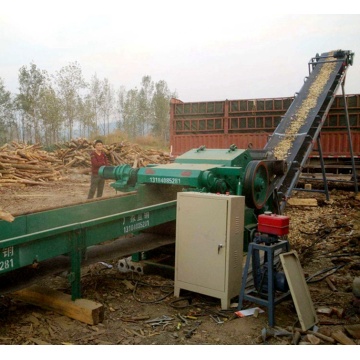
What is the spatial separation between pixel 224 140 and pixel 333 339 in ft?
23.3

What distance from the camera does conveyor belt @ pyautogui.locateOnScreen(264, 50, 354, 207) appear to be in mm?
6059

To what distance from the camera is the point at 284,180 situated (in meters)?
5.96

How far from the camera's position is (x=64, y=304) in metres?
3.16

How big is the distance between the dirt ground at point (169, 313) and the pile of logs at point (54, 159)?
6.80 meters

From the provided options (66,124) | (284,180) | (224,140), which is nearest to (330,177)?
(224,140)

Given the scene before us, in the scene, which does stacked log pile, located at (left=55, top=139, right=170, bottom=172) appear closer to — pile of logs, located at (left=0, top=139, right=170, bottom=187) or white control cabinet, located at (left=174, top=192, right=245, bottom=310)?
pile of logs, located at (left=0, top=139, right=170, bottom=187)

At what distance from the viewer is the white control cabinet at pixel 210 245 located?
3.37 metres

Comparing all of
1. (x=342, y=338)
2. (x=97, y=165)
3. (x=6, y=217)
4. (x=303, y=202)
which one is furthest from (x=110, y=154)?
(x=342, y=338)

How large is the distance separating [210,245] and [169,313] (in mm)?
679

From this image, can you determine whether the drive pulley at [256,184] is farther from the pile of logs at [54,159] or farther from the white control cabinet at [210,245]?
the pile of logs at [54,159]

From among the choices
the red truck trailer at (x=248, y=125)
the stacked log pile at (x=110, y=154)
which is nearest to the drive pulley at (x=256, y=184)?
the red truck trailer at (x=248, y=125)

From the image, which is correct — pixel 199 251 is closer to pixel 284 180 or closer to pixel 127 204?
pixel 127 204

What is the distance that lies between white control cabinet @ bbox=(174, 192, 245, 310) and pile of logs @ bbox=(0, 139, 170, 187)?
24.7 ft

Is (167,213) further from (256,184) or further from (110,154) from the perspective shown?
(110,154)
